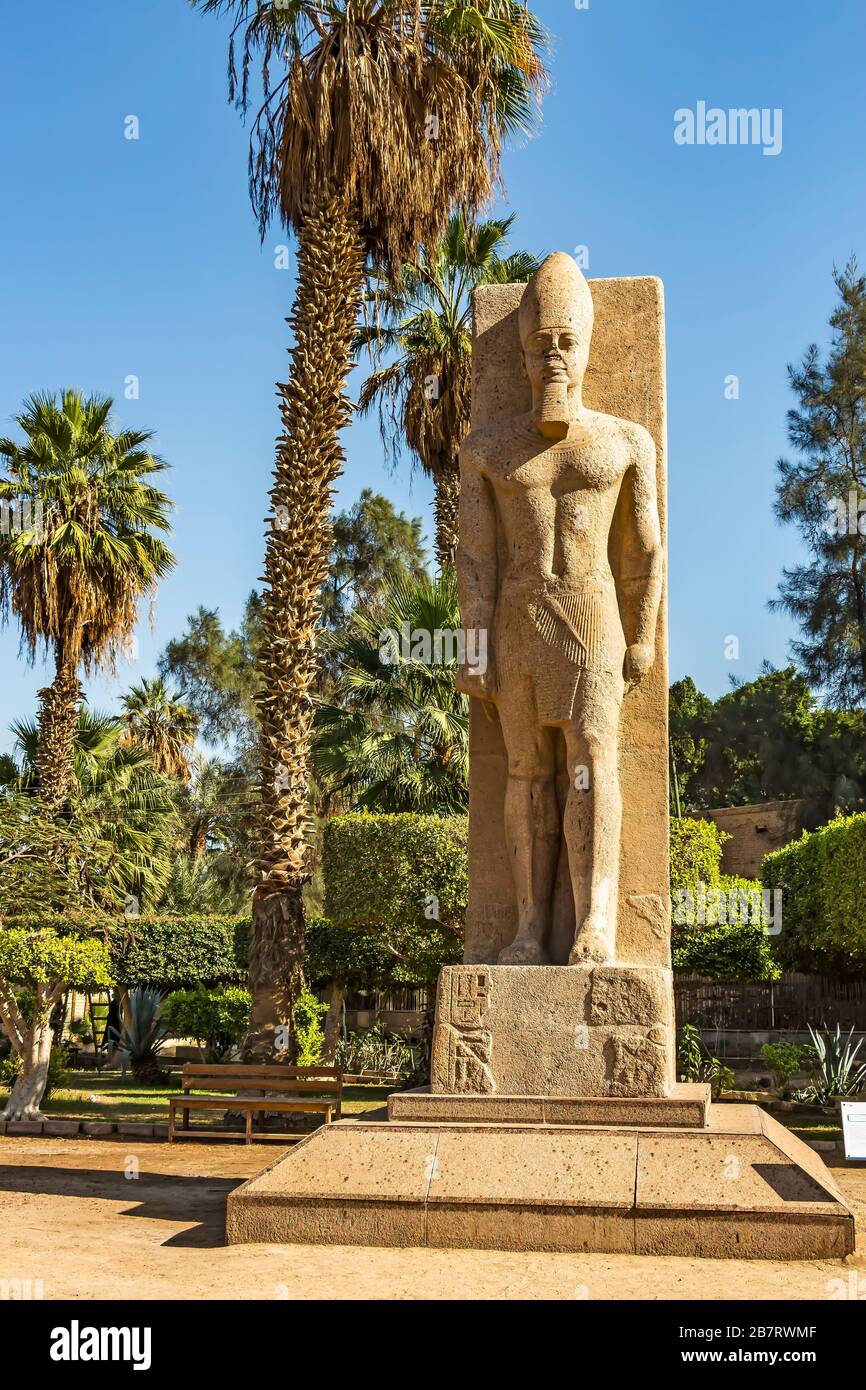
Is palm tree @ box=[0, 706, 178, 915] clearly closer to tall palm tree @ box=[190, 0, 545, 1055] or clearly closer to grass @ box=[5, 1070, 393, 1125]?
grass @ box=[5, 1070, 393, 1125]

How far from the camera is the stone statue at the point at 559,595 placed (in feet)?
19.7

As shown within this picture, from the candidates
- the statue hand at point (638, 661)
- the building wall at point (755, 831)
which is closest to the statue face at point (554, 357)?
the statue hand at point (638, 661)

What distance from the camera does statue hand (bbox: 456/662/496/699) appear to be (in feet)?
20.5

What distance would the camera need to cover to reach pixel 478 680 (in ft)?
20.6

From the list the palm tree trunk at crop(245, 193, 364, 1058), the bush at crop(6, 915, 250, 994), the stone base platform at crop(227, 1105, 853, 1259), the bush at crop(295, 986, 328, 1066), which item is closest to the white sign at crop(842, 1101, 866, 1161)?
the stone base platform at crop(227, 1105, 853, 1259)

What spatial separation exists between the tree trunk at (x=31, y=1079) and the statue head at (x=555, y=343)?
8.84 metres

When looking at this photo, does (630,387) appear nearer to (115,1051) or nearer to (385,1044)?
(385,1044)

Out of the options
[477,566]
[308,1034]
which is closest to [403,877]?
[308,1034]

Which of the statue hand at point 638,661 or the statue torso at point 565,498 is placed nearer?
the statue torso at point 565,498

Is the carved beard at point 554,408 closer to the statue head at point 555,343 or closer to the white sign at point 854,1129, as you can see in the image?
the statue head at point 555,343

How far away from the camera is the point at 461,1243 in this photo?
4.86 metres

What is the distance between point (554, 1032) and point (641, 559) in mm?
2207

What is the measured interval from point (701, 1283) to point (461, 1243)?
3.12 ft

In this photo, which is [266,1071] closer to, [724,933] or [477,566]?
[477,566]
